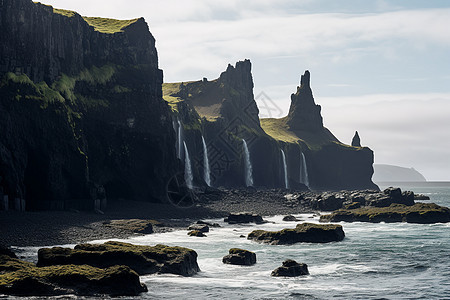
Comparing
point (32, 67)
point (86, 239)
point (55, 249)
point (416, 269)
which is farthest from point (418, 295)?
point (32, 67)

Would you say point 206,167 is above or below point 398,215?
above

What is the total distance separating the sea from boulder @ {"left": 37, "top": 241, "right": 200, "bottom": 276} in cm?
91

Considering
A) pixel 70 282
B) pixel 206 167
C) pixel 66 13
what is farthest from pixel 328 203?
pixel 70 282

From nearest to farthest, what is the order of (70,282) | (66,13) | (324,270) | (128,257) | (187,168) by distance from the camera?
(70,282) → (128,257) → (324,270) → (66,13) → (187,168)

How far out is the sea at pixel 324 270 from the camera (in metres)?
32.1

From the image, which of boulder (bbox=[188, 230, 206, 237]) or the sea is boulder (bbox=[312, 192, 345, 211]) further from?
boulder (bbox=[188, 230, 206, 237])

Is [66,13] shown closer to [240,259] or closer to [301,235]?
[301,235]

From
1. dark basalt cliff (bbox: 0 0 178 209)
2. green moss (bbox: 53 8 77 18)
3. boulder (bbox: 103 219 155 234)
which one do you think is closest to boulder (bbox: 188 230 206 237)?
boulder (bbox: 103 219 155 234)

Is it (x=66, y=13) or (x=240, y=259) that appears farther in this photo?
(x=66, y=13)

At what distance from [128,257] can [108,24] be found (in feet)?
312

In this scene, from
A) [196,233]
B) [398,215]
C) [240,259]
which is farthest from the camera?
[398,215]

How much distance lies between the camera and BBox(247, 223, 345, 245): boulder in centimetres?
5616

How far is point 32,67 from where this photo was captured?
80750 mm

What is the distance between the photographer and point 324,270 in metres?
40.4
